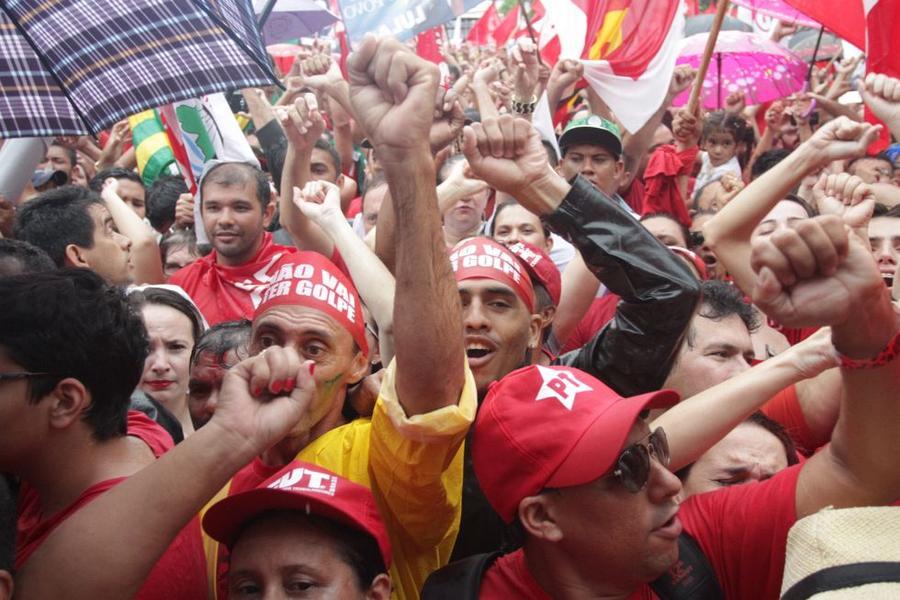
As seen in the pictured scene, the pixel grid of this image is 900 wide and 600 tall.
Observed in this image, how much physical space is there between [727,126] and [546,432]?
5536 millimetres

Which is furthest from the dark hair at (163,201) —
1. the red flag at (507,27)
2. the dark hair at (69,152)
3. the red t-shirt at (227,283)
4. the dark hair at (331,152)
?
the red flag at (507,27)

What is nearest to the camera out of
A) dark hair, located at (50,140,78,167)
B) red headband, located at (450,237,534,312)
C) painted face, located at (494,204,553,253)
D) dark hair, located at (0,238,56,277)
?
dark hair, located at (0,238,56,277)

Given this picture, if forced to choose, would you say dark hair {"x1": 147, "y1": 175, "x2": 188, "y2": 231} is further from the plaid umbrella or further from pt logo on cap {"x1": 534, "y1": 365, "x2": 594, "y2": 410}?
pt logo on cap {"x1": 534, "y1": 365, "x2": 594, "y2": 410}

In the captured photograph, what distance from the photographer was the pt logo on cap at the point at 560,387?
7.33 ft

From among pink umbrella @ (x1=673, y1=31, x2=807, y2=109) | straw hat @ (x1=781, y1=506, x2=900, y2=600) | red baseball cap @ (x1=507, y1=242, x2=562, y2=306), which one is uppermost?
pink umbrella @ (x1=673, y1=31, x2=807, y2=109)

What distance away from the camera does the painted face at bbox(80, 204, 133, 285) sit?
418cm

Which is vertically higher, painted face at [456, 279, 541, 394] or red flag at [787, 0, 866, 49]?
red flag at [787, 0, 866, 49]

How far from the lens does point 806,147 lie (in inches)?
112

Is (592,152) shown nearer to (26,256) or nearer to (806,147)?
(806,147)

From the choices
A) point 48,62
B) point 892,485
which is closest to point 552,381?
point 892,485

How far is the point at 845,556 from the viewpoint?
1.20 m

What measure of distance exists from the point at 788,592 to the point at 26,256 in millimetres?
2546

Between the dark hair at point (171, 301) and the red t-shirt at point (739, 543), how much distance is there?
2041 mm

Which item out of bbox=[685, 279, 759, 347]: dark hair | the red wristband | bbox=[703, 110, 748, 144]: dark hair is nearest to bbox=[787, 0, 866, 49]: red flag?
bbox=[703, 110, 748, 144]: dark hair
